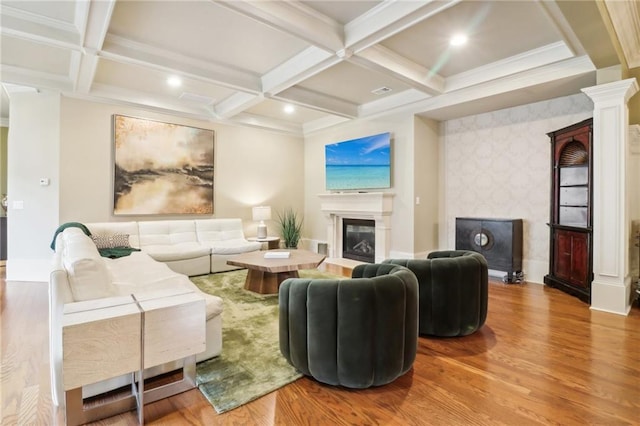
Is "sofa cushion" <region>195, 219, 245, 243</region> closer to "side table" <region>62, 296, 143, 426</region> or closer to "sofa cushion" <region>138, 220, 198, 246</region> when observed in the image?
"sofa cushion" <region>138, 220, 198, 246</region>

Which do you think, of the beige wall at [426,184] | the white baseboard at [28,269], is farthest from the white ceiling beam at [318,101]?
the white baseboard at [28,269]

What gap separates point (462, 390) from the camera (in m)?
2.00

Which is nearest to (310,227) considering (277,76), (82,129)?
(277,76)

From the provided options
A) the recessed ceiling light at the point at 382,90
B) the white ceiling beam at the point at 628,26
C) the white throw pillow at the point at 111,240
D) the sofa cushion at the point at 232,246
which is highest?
the recessed ceiling light at the point at 382,90

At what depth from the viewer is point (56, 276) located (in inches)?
72.0

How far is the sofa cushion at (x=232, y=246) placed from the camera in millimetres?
5059

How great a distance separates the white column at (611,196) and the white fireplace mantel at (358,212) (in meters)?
2.78

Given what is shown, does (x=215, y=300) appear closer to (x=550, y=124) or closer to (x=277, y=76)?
(x=277, y=76)

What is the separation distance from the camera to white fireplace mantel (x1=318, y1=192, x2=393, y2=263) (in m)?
5.64

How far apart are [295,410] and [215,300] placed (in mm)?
947

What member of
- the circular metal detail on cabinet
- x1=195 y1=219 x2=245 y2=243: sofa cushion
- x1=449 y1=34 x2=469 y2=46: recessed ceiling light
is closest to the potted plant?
x1=195 y1=219 x2=245 y2=243: sofa cushion

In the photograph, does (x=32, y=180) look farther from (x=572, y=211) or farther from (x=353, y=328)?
(x=572, y=211)

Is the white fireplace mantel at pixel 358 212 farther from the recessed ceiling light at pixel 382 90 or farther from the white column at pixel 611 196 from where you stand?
the white column at pixel 611 196

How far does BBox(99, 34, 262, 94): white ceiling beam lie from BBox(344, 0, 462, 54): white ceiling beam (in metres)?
1.69
